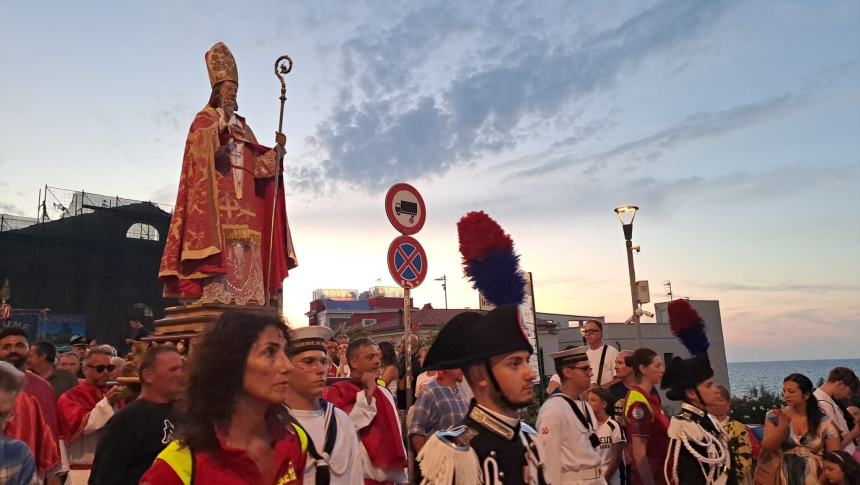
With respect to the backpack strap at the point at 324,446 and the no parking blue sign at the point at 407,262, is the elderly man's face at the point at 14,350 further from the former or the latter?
the no parking blue sign at the point at 407,262

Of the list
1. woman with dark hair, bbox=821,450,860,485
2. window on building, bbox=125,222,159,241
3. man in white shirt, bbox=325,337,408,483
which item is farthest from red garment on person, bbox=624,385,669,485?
window on building, bbox=125,222,159,241

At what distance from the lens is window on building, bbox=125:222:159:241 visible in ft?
144

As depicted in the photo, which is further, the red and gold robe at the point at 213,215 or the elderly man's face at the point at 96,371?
the red and gold robe at the point at 213,215

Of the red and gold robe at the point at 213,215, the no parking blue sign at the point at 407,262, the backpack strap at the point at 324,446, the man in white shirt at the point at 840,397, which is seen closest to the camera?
the backpack strap at the point at 324,446

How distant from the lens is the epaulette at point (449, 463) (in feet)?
9.48

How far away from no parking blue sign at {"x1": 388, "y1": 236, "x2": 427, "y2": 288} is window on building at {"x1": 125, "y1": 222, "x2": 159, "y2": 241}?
4090cm

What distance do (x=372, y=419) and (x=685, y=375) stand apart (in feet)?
8.77

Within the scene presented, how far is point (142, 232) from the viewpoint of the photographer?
1746 inches

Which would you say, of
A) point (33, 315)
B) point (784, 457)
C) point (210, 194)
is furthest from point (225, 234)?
point (33, 315)

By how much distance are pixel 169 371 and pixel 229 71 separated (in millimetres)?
6000

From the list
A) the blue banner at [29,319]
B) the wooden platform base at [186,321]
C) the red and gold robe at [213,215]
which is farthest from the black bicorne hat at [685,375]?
the blue banner at [29,319]

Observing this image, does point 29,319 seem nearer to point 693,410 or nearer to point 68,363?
point 68,363

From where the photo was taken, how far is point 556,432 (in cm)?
465

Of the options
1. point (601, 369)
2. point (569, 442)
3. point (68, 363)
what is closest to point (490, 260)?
point (569, 442)
